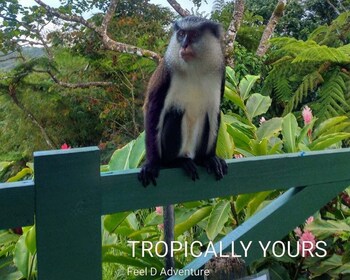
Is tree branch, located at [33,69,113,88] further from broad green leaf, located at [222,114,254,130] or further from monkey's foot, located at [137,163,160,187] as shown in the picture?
monkey's foot, located at [137,163,160,187]

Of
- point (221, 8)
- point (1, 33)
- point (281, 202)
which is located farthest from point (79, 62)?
point (281, 202)

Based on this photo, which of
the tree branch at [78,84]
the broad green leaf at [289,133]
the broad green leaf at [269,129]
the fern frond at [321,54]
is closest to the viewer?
the broad green leaf at [289,133]

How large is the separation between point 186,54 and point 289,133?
70 centimetres

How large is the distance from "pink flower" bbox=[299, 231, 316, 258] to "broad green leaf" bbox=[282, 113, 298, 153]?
48 centimetres

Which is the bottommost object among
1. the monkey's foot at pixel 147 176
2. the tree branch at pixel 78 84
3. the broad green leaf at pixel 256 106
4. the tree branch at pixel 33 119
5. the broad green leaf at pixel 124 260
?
the tree branch at pixel 33 119

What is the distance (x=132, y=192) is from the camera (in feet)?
3.70

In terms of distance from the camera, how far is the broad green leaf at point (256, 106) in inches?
104

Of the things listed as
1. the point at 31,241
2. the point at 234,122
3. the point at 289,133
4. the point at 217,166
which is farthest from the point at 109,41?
the point at 217,166

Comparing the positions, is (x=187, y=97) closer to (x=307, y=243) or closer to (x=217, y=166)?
(x=217, y=166)

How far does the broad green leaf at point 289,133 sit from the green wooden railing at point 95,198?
2.69 feet

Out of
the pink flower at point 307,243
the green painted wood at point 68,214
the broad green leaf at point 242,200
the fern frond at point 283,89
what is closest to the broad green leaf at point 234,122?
the broad green leaf at point 242,200

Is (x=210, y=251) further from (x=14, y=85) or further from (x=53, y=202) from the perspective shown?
(x=14, y=85)

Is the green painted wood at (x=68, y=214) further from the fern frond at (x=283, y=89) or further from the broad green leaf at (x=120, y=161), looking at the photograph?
the fern frond at (x=283, y=89)

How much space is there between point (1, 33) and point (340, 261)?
540 centimetres
